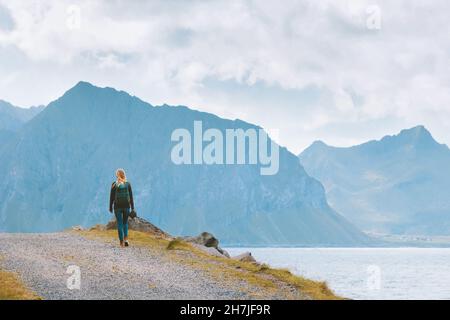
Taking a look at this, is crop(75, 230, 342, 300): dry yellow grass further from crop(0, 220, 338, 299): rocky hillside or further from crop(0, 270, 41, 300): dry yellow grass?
crop(0, 270, 41, 300): dry yellow grass

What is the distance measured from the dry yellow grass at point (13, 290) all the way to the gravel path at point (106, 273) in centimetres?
36

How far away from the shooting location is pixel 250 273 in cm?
2600

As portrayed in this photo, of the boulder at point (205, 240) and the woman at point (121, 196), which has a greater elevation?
the woman at point (121, 196)

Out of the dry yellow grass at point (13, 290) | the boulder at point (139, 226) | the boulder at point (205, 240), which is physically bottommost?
the dry yellow grass at point (13, 290)

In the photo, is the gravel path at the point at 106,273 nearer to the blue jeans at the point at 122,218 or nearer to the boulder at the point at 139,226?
the blue jeans at the point at 122,218

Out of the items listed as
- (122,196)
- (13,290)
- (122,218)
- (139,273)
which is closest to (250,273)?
(139,273)

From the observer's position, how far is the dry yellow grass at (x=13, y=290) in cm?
1806

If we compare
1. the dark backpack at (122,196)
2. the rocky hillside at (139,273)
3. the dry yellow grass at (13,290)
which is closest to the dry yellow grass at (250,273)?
the rocky hillside at (139,273)

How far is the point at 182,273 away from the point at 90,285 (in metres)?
4.88

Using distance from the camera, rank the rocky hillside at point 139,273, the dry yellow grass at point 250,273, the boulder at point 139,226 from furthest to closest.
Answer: the boulder at point 139,226 < the dry yellow grass at point 250,273 < the rocky hillside at point 139,273

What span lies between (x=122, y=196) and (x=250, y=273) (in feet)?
26.5
